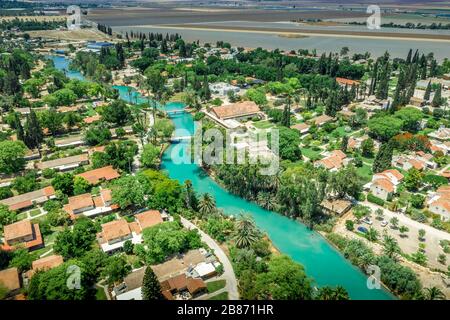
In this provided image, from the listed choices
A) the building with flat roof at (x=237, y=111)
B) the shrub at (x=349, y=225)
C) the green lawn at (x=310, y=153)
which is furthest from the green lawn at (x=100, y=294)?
the building with flat roof at (x=237, y=111)

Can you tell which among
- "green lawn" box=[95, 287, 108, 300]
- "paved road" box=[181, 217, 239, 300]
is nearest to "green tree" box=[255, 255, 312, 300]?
"paved road" box=[181, 217, 239, 300]

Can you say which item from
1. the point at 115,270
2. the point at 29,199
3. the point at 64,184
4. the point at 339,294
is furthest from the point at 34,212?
the point at 339,294

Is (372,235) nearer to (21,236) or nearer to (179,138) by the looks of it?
(21,236)

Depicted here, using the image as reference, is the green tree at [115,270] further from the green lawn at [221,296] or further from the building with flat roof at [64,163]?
the building with flat roof at [64,163]

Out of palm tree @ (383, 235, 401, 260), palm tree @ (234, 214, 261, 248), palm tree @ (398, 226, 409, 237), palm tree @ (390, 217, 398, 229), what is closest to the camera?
palm tree @ (383, 235, 401, 260)

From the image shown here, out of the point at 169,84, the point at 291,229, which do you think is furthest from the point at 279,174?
the point at 169,84

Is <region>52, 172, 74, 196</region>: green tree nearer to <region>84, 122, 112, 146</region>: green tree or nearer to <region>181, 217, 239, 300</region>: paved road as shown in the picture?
<region>84, 122, 112, 146</region>: green tree
